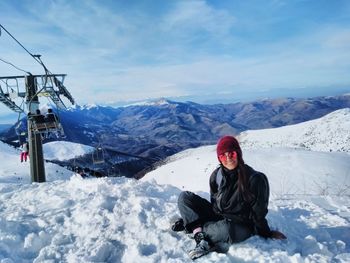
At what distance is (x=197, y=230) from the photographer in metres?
6.05

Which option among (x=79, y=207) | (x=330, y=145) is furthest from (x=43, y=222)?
(x=330, y=145)

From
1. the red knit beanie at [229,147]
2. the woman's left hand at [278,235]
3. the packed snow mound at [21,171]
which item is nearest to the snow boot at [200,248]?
the woman's left hand at [278,235]

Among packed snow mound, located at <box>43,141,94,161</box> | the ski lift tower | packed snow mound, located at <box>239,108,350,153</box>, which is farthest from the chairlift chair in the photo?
packed snow mound, located at <box>43,141,94,161</box>

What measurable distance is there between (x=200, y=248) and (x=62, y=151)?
68.5 m

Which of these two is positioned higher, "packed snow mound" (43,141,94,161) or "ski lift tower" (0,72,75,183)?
"ski lift tower" (0,72,75,183)

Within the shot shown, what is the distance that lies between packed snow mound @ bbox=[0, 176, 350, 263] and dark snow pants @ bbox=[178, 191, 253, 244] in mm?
153

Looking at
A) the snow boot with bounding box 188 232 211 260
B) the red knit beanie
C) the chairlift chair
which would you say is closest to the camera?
the snow boot with bounding box 188 232 211 260

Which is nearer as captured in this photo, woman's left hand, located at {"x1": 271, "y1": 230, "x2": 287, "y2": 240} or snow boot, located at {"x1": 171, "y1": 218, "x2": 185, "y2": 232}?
woman's left hand, located at {"x1": 271, "y1": 230, "x2": 287, "y2": 240}

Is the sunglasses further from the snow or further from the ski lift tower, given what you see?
the ski lift tower

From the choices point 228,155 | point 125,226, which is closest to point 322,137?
point 125,226

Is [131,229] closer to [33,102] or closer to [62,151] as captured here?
[33,102]

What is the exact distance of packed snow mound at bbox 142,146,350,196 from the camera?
16.3 metres

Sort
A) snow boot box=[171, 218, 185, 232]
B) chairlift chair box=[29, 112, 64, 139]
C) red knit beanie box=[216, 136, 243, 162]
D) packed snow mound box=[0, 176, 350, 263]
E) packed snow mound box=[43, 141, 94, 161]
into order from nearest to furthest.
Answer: packed snow mound box=[0, 176, 350, 263]
red knit beanie box=[216, 136, 243, 162]
snow boot box=[171, 218, 185, 232]
chairlift chair box=[29, 112, 64, 139]
packed snow mound box=[43, 141, 94, 161]

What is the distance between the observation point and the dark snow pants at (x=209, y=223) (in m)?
5.72
